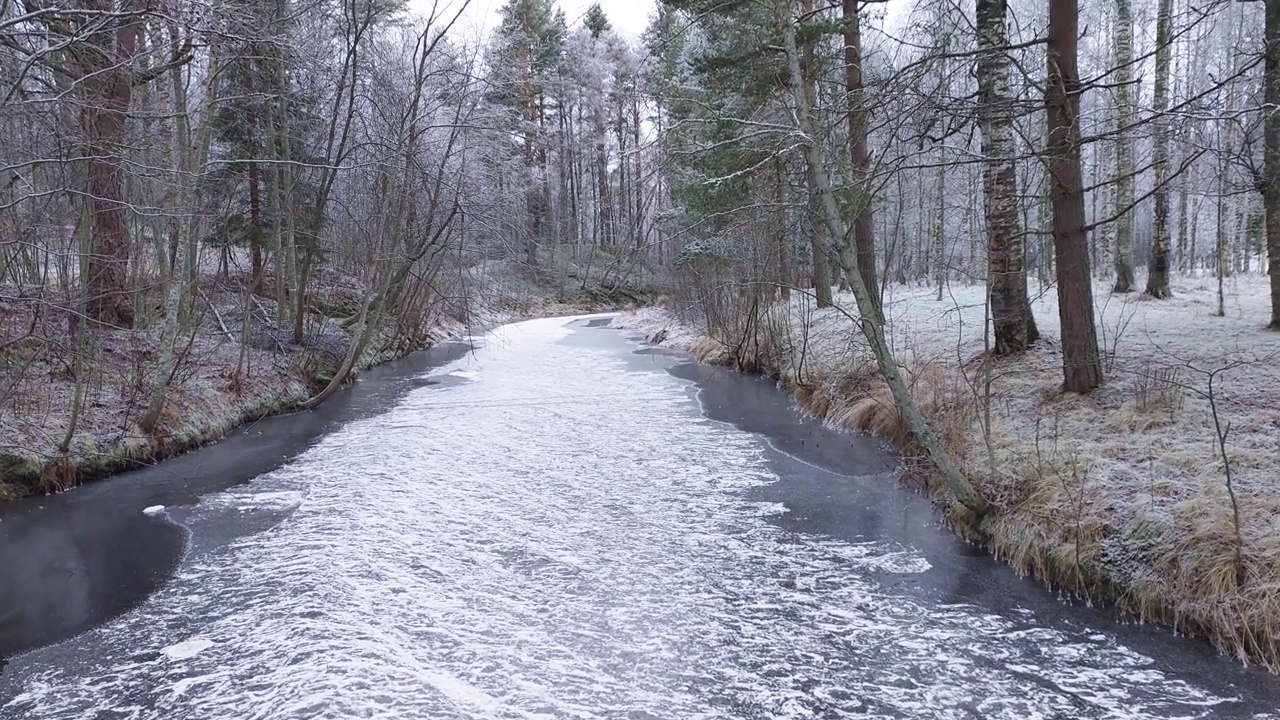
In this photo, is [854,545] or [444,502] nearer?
Answer: [854,545]

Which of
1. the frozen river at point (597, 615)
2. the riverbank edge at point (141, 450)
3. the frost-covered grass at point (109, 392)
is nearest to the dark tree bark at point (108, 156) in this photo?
the frost-covered grass at point (109, 392)

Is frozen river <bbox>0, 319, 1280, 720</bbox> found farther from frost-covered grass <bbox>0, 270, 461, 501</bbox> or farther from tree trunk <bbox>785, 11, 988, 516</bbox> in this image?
frost-covered grass <bbox>0, 270, 461, 501</bbox>

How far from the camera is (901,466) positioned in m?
7.94

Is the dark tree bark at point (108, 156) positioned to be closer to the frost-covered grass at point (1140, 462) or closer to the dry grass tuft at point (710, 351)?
the frost-covered grass at point (1140, 462)

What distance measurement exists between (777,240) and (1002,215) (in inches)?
138

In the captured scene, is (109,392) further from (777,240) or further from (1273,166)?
(1273,166)

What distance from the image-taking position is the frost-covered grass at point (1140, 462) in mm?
4285

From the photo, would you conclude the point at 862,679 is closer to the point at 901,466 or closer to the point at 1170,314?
the point at 901,466

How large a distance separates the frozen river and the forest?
731 mm

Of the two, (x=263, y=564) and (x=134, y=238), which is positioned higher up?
(x=134, y=238)

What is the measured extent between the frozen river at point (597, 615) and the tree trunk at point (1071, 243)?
2119mm

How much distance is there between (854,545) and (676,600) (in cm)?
182

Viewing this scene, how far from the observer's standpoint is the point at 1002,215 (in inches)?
340

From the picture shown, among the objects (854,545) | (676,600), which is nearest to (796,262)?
(854,545)
